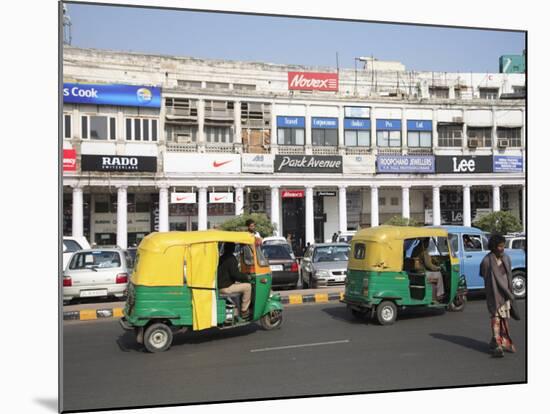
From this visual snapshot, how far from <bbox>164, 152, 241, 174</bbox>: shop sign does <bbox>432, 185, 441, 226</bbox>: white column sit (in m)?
2.84

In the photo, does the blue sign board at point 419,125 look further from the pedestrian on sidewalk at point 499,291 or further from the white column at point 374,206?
the pedestrian on sidewalk at point 499,291

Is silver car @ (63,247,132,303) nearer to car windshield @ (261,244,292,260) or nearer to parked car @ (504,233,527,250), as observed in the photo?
car windshield @ (261,244,292,260)

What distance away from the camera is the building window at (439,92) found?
24.1 ft

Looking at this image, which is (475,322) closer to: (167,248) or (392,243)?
(392,243)

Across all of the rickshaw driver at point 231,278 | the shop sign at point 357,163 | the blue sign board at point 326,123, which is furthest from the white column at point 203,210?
the shop sign at point 357,163

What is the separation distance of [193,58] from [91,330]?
4.01 m

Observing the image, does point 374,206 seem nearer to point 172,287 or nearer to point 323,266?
point 323,266

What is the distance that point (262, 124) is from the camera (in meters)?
7.23

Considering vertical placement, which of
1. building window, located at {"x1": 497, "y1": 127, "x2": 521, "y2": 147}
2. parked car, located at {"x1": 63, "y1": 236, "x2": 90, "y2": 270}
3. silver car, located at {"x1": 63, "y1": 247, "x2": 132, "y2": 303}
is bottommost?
silver car, located at {"x1": 63, "y1": 247, "x2": 132, "y2": 303}

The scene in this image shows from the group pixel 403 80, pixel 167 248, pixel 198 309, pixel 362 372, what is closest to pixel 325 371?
pixel 362 372

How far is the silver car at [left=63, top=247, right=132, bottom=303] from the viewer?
30.5ft

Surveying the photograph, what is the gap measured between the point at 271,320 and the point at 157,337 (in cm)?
173

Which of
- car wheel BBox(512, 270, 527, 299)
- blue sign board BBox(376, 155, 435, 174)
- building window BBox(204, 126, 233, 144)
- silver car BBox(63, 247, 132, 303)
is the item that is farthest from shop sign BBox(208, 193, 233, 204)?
car wheel BBox(512, 270, 527, 299)

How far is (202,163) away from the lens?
6992 millimetres
